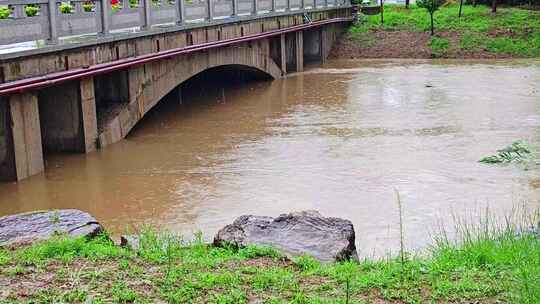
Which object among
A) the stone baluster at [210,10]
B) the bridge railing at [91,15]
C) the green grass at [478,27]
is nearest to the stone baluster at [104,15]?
the bridge railing at [91,15]

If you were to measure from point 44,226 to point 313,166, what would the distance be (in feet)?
20.8

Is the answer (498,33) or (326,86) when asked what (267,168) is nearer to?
(326,86)

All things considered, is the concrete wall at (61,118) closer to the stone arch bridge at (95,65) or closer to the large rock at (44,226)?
the stone arch bridge at (95,65)

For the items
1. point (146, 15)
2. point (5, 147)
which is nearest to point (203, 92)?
point (146, 15)

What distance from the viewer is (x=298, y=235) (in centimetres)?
690

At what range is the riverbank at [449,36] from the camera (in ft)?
104

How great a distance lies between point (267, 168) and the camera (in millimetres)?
12711

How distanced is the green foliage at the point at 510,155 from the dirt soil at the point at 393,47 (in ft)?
61.9

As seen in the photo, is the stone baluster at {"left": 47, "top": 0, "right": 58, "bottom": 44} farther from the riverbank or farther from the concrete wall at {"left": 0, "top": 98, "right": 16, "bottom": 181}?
the riverbank

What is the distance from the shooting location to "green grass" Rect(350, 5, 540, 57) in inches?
A: 1252

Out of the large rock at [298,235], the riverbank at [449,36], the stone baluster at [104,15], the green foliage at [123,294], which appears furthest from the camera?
the riverbank at [449,36]

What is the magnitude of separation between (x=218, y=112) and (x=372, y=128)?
412cm

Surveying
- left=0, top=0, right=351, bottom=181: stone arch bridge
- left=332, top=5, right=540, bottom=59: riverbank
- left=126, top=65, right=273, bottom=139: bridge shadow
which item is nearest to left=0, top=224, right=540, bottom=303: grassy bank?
left=0, top=0, right=351, bottom=181: stone arch bridge

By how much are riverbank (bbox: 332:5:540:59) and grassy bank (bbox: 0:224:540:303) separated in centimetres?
2656
